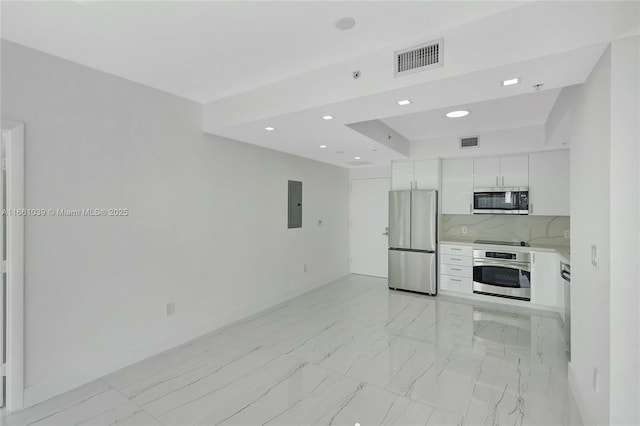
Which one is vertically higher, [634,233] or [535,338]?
[634,233]

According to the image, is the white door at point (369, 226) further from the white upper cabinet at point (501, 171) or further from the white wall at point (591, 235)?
the white wall at point (591, 235)

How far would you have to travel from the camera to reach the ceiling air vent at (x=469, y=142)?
4715mm

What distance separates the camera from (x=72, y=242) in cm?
249

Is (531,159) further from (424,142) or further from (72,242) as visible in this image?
(72,242)

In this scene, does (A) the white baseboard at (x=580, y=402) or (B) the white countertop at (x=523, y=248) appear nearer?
(A) the white baseboard at (x=580, y=402)

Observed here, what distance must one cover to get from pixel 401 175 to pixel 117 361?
15.2ft

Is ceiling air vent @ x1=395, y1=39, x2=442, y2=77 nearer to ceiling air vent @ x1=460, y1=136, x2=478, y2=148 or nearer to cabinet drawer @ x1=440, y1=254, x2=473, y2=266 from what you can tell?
ceiling air vent @ x1=460, y1=136, x2=478, y2=148

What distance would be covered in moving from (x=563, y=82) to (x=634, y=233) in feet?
3.65

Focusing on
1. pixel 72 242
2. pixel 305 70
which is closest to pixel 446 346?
pixel 305 70

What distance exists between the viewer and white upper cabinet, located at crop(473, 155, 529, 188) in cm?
468

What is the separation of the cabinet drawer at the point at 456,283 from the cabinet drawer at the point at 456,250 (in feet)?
1.27

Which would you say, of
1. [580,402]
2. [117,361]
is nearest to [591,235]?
[580,402]

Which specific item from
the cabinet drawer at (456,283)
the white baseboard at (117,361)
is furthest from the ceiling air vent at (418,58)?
the cabinet drawer at (456,283)

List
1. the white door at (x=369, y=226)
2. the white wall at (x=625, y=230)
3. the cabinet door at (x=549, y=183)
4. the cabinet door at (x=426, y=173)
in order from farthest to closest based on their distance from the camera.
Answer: the white door at (x=369, y=226) → the cabinet door at (x=426, y=173) → the cabinet door at (x=549, y=183) → the white wall at (x=625, y=230)
